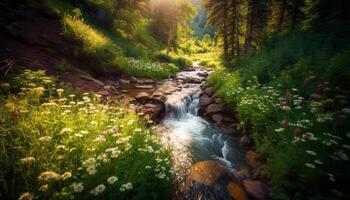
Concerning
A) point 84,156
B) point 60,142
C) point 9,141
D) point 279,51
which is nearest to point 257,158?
point 84,156

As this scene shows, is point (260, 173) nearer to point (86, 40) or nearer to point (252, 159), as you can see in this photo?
point (252, 159)

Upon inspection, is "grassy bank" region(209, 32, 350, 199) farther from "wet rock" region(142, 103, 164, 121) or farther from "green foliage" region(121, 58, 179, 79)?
"green foliage" region(121, 58, 179, 79)

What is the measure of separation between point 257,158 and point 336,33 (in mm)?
8198

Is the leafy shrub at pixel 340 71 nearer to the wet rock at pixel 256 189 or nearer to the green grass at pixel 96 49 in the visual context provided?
the wet rock at pixel 256 189

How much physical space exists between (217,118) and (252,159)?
342 cm

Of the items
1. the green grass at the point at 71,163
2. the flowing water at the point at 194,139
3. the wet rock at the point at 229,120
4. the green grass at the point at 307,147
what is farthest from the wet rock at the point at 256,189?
the wet rock at the point at 229,120

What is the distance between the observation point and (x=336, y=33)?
920 cm

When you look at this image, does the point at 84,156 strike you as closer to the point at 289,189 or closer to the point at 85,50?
the point at 289,189

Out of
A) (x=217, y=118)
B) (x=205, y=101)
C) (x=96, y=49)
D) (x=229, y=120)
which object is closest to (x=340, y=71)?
(x=229, y=120)

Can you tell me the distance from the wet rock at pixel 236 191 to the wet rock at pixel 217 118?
14.9 ft

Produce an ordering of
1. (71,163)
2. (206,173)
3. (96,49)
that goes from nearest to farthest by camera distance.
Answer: (71,163) → (206,173) → (96,49)

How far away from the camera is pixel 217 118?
9.19 meters

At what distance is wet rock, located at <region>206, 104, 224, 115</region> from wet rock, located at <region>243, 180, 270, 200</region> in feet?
16.5

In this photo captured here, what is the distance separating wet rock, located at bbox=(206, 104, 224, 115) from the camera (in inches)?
378
